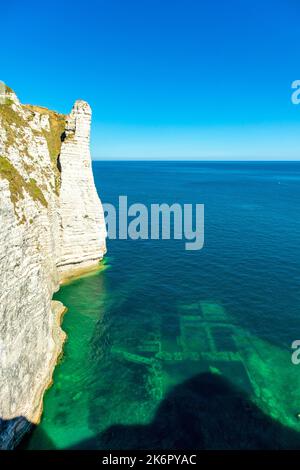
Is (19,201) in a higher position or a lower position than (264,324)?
higher

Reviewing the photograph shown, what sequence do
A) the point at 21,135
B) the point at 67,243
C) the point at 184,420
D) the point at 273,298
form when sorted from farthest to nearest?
the point at 67,243
the point at 273,298
the point at 21,135
the point at 184,420

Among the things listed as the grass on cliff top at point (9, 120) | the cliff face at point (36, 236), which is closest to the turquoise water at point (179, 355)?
the cliff face at point (36, 236)

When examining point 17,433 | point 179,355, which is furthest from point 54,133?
point 17,433

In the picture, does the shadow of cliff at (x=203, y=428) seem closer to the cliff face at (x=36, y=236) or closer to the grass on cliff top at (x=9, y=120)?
the cliff face at (x=36, y=236)

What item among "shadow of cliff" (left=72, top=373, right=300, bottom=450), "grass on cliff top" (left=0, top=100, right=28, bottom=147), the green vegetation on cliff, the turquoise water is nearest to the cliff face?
the green vegetation on cliff
